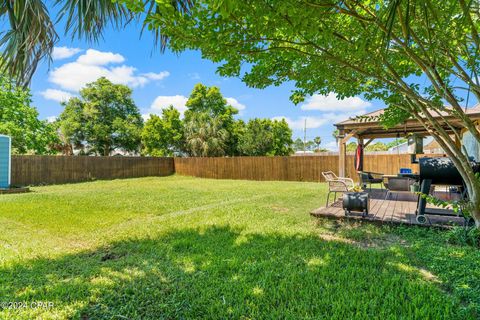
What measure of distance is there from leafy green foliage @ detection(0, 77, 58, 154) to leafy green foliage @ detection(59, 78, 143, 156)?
628 cm

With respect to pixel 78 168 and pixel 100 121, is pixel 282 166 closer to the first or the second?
pixel 78 168

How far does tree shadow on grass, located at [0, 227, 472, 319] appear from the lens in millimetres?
1892

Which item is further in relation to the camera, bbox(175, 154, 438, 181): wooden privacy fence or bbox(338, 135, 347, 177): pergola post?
bbox(175, 154, 438, 181): wooden privacy fence

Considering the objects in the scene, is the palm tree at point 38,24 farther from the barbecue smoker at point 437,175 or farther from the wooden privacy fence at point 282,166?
the wooden privacy fence at point 282,166

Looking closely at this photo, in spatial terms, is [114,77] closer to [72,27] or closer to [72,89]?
[72,89]

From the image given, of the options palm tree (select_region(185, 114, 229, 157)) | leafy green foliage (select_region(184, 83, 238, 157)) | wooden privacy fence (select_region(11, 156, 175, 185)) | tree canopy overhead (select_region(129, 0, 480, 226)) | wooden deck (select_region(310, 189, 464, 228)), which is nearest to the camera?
tree canopy overhead (select_region(129, 0, 480, 226))

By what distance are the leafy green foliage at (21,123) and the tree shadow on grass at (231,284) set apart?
14.6 meters

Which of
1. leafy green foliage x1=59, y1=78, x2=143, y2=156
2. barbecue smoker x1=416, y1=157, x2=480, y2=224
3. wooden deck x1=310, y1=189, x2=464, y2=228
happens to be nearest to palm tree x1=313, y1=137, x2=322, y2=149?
leafy green foliage x1=59, y1=78, x2=143, y2=156

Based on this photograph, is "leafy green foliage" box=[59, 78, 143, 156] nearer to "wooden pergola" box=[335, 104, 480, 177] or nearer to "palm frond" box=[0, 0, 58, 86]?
"wooden pergola" box=[335, 104, 480, 177]

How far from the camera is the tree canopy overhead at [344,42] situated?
1.87m

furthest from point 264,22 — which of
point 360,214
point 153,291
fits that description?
point 360,214

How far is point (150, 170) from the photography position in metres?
17.2

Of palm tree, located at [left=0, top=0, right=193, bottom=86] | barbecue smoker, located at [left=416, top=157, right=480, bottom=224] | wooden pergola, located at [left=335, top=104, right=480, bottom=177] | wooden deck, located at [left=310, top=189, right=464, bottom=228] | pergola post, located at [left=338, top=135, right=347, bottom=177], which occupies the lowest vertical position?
wooden deck, located at [left=310, top=189, right=464, bottom=228]

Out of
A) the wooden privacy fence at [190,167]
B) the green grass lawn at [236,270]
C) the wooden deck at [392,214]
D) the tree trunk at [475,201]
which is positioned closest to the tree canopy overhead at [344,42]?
the tree trunk at [475,201]
